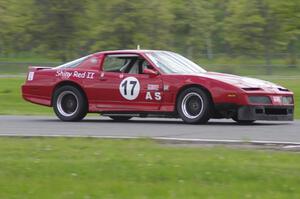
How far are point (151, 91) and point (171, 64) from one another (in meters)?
0.70

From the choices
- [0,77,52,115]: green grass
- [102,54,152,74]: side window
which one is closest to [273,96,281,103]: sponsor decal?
[102,54,152,74]: side window

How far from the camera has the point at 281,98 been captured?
47.1 ft

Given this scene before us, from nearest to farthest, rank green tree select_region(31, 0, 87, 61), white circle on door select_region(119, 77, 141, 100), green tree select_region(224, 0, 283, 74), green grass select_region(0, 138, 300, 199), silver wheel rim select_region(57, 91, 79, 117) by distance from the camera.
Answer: green grass select_region(0, 138, 300, 199)
white circle on door select_region(119, 77, 141, 100)
silver wheel rim select_region(57, 91, 79, 117)
green tree select_region(224, 0, 283, 74)
green tree select_region(31, 0, 87, 61)

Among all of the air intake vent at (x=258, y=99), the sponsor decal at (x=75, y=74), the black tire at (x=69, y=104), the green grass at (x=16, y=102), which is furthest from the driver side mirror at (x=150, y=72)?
the green grass at (x=16, y=102)

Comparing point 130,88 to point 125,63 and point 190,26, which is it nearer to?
point 125,63

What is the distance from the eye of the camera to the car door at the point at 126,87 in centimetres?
1496

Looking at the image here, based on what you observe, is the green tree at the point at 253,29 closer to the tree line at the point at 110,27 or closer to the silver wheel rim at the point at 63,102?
the tree line at the point at 110,27

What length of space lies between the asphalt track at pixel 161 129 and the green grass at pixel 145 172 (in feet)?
6.16

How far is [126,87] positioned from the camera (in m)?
15.2

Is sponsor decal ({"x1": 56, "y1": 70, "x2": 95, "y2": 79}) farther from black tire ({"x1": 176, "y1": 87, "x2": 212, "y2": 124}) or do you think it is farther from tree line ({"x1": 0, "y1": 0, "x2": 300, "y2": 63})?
tree line ({"x1": 0, "y1": 0, "x2": 300, "y2": 63})

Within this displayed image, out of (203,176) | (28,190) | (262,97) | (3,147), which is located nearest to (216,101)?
(262,97)

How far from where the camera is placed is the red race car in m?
14.2

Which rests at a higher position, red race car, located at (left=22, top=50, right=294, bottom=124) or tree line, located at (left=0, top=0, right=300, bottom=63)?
tree line, located at (left=0, top=0, right=300, bottom=63)

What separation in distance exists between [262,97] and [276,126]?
1.86 feet
